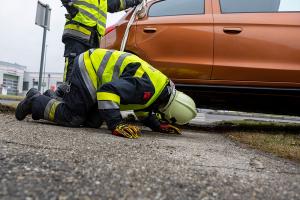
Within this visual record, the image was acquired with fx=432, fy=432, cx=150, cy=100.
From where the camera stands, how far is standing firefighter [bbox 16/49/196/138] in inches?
130

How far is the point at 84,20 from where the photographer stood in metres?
4.33

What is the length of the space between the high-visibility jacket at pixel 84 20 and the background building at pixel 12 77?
44574mm

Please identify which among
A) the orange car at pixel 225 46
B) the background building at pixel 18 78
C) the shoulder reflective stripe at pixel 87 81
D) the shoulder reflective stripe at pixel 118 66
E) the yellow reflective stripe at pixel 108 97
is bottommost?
the yellow reflective stripe at pixel 108 97

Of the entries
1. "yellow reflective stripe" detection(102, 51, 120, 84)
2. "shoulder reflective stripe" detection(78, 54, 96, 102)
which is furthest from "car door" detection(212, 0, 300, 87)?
"shoulder reflective stripe" detection(78, 54, 96, 102)

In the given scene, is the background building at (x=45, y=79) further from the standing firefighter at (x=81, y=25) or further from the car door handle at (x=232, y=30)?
the car door handle at (x=232, y=30)

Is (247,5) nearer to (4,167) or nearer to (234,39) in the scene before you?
(234,39)

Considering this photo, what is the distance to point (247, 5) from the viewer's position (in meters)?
4.49

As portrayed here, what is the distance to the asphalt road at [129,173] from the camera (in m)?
1.50

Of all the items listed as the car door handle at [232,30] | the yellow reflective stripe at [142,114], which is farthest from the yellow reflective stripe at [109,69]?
the car door handle at [232,30]

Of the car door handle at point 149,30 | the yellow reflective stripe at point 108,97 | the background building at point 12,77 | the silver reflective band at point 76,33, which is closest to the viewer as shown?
the yellow reflective stripe at point 108,97

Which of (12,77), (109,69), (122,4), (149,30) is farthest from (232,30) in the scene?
(12,77)

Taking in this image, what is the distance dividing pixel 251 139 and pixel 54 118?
1.75 metres

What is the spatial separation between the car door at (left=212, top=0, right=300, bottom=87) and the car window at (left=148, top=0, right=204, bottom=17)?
26 cm

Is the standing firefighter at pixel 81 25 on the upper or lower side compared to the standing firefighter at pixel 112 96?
upper
